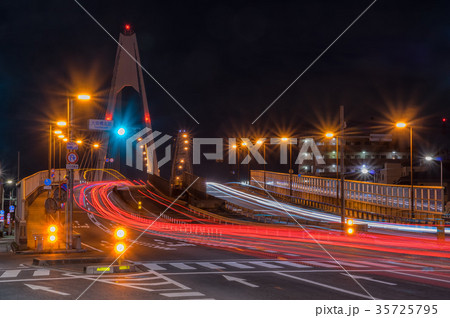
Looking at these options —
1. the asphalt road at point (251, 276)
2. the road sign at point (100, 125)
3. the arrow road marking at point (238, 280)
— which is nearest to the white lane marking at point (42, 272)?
the asphalt road at point (251, 276)

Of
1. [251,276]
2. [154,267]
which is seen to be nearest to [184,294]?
[251,276]

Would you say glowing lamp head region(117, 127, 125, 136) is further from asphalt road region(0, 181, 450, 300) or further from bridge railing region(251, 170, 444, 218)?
bridge railing region(251, 170, 444, 218)

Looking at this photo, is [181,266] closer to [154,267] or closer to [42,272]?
[154,267]

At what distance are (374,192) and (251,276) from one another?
46.4 metres

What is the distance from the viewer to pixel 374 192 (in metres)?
62.4

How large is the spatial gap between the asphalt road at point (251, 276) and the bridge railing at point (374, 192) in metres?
21.9

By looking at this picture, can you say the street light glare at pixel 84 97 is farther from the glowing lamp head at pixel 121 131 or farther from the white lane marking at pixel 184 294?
the white lane marking at pixel 184 294

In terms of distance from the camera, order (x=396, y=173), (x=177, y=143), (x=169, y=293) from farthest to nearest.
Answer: (x=177, y=143), (x=396, y=173), (x=169, y=293)

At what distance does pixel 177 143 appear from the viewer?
126 meters

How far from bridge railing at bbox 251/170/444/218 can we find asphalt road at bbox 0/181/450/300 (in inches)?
864
